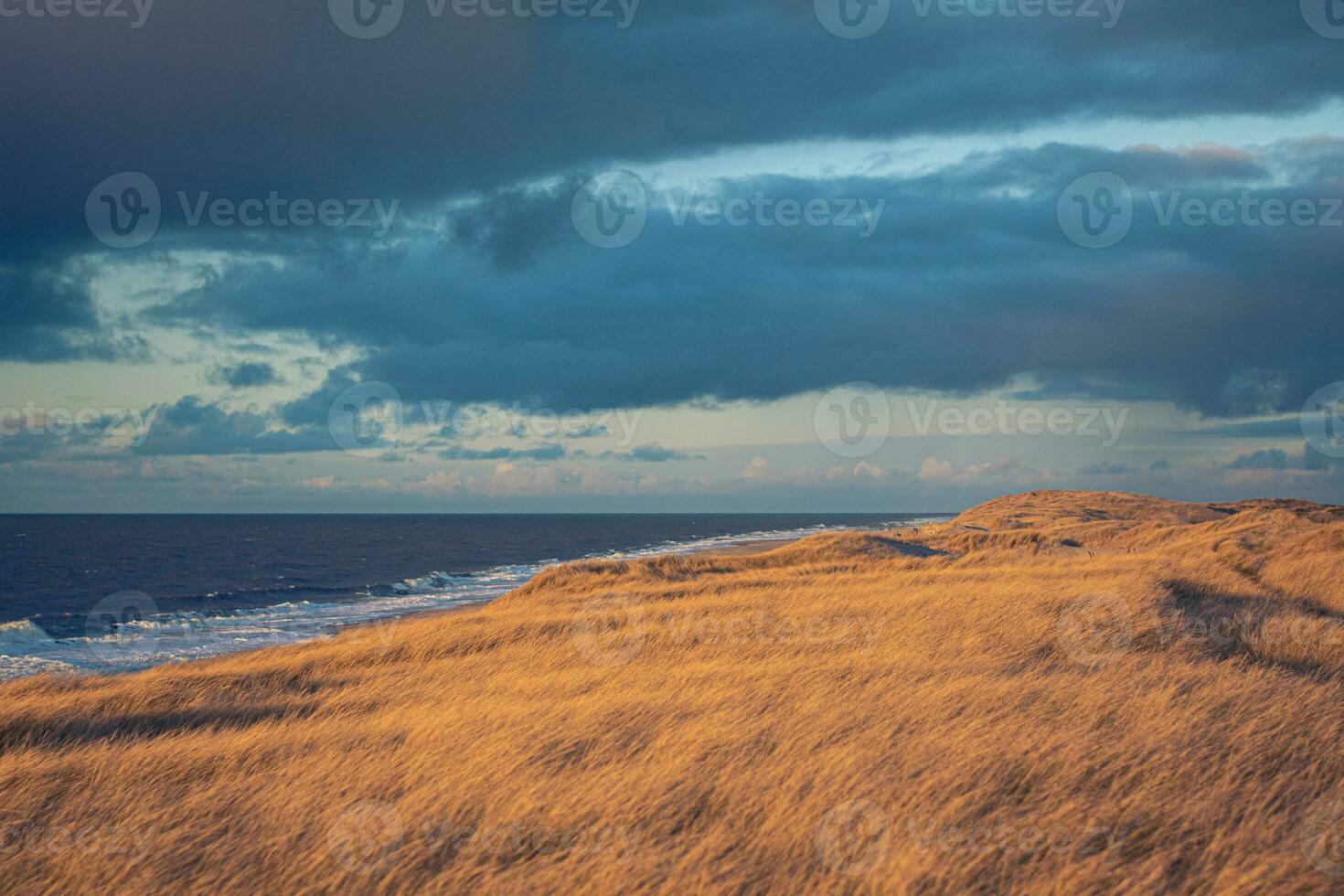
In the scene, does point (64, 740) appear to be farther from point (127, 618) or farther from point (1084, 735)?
point (127, 618)

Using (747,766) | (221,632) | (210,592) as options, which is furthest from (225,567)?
(747,766)

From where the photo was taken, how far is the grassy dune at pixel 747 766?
6.09m

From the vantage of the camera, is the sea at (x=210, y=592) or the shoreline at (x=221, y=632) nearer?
the shoreline at (x=221, y=632)

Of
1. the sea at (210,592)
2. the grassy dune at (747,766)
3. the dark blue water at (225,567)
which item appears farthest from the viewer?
the dark blue water at (225,567)

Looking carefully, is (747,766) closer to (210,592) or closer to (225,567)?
(210,592)

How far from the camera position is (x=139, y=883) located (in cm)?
625

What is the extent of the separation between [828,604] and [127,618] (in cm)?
4156

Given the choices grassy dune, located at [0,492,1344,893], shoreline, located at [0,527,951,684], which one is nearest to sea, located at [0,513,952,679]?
shoreline, located at [0,527,951,684]

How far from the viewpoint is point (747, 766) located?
24.8 ft

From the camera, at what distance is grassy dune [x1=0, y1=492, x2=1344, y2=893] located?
20.0 ft

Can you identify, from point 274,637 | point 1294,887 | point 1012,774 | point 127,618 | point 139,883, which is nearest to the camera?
point 1294,887

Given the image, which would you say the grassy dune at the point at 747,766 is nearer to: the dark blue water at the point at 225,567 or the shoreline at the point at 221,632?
the shoreline at the point at 221,632

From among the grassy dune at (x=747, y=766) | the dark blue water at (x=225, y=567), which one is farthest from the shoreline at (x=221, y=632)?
the grassy dune at (x=747, y=766)

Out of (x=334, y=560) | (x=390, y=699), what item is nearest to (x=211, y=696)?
(x=390, y=699)
